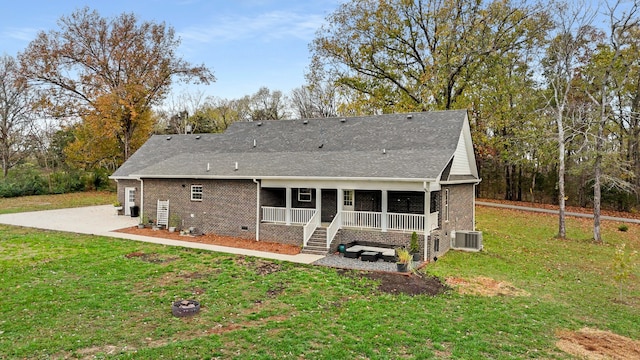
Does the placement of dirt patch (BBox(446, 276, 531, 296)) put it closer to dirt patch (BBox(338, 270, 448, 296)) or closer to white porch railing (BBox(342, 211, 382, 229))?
dirt patch (BBox(338, 270, 448, 296))

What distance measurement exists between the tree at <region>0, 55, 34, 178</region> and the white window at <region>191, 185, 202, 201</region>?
28411 millimetres

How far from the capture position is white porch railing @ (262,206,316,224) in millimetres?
16719

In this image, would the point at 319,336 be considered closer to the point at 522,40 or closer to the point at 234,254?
the point at 234,254

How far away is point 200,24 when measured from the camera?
22.7 m

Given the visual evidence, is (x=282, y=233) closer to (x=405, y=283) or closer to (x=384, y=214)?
(x=384, y=214)

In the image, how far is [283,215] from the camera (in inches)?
670

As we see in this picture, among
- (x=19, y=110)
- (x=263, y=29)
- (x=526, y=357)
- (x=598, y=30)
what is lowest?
(x=526, y=357)

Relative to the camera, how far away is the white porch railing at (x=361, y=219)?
1572 cm

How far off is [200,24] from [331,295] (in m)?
18.5

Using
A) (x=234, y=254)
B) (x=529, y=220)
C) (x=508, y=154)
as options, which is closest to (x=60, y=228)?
(x=234, y=254)

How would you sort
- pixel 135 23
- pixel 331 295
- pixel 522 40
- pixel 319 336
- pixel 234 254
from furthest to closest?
pixel 135 23
pixel 522 40
pixel 234 254
pixel 331 295
pixel 319 336

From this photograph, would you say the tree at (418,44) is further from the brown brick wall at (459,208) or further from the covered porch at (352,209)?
the covered porch at (352,209)

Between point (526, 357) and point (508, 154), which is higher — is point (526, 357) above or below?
below

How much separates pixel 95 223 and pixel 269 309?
16502 millimetres
